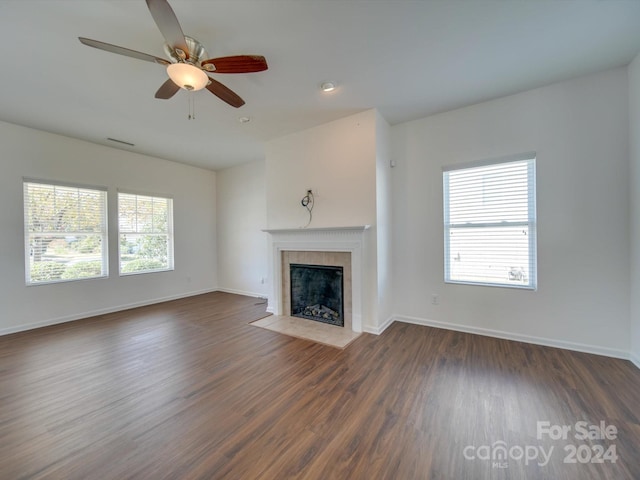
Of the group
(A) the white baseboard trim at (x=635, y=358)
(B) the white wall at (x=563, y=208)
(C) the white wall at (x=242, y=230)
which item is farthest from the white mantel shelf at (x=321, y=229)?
(A) the white baseboard trim at (x=635, y=358)

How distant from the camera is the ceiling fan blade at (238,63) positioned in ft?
6.06

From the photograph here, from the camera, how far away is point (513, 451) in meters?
1.50

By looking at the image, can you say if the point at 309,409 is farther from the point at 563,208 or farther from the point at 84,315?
the point at 84,315

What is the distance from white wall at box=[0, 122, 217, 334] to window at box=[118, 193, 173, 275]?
13 centimetres

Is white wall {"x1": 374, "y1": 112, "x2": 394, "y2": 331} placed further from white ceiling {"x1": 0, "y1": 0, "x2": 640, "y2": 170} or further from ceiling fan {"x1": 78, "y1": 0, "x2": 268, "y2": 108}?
ceiling fan {"x1": 78, "y1": 0, "x2": 268, "y2": 108}

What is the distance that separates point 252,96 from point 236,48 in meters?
0.75

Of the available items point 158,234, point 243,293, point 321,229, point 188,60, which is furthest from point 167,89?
point 243,293

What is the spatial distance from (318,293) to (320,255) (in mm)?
577

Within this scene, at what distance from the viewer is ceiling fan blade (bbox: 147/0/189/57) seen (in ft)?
4.69

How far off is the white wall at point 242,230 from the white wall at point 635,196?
192 inches

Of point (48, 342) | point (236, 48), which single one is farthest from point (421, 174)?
point (48, 342)

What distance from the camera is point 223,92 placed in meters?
2.26

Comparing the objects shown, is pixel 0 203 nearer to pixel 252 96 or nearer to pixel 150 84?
pixel 150 84

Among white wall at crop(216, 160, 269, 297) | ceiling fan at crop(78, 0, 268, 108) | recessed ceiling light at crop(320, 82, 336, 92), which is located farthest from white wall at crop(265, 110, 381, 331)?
ceiling fan at crop(78, 0, 268, 108)
